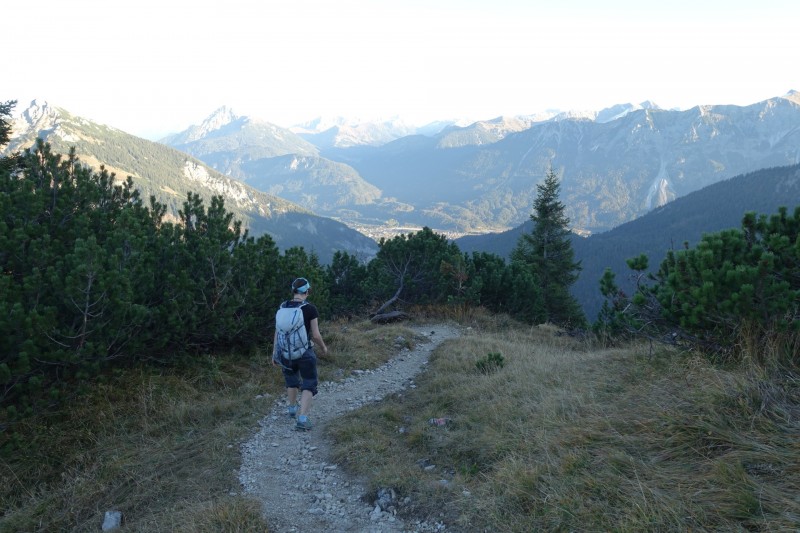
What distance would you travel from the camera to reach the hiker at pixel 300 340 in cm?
730

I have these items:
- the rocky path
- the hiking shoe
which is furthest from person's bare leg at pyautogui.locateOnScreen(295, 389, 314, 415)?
the rocky path

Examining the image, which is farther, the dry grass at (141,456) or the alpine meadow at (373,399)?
the dry grass at (141,456)

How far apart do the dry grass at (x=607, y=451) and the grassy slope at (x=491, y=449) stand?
2 centimetres

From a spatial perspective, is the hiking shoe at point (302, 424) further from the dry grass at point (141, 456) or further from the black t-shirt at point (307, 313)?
the black t-shirt at point (307, 313)

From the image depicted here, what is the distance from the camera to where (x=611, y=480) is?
13.1ft

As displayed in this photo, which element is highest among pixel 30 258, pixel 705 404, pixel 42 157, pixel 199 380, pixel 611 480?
pixel 42 157

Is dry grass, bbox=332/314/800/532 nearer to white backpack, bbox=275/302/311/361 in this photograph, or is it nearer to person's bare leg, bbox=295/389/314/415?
person's bare leg, bbox=295/389/314/415

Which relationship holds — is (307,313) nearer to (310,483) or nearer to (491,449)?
(310,483)

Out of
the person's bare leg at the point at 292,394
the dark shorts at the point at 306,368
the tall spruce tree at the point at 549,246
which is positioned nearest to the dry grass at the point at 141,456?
the person's bare leg at the point at 292,394

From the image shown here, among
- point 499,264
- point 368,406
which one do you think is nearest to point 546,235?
point 499,264

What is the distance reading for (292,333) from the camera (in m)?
7.30

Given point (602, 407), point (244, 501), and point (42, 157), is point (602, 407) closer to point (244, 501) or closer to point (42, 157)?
point (244, 501)

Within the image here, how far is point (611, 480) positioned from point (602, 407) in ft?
5.25

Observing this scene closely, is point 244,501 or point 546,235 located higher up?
point 546,235
